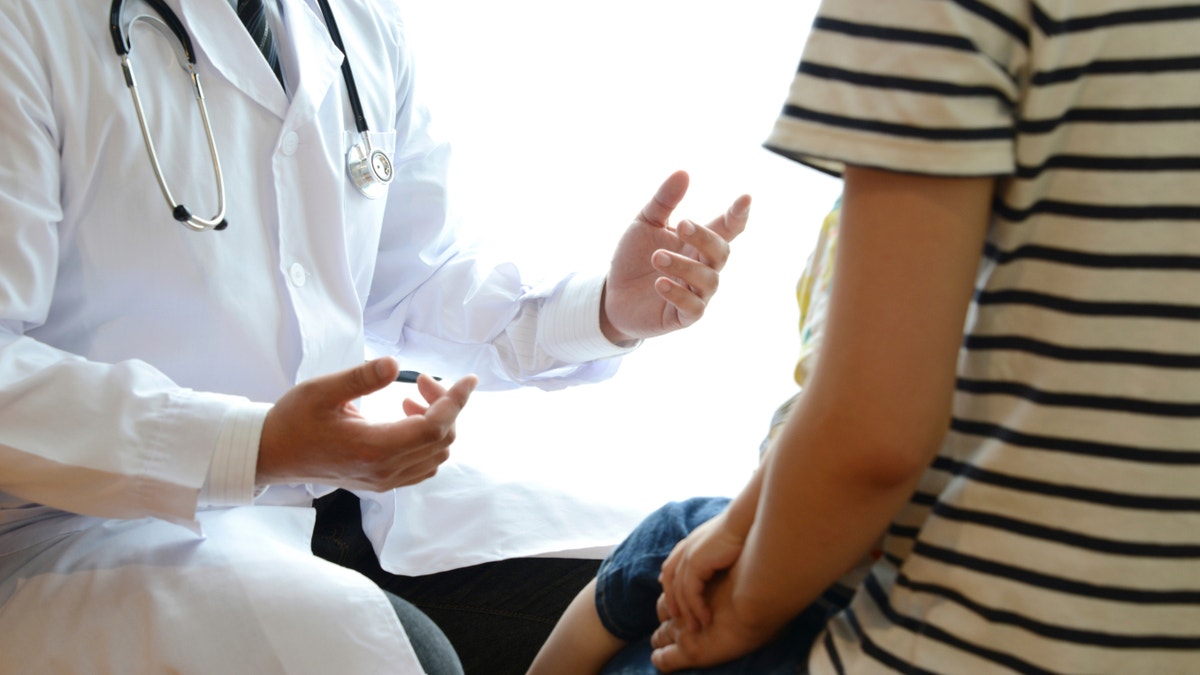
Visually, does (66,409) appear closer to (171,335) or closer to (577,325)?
(171,335)

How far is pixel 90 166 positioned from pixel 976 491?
81 cm

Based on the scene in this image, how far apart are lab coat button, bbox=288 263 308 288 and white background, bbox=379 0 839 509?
0.39 meters

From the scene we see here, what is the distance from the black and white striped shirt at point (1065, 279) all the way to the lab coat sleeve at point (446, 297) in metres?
0.76

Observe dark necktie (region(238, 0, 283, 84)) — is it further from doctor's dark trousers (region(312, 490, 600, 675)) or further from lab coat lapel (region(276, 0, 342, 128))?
doctor's dark trousers (region(312, 490, 600, 675))

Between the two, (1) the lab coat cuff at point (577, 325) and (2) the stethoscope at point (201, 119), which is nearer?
(2) the stethoscope at point (201, 119)

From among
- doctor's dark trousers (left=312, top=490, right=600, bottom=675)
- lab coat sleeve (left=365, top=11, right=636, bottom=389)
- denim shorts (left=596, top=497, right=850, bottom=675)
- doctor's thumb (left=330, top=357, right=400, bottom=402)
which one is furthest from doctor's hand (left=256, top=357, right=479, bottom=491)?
lab coat sleeve (left=365, top=11, right=636, bottom=389)

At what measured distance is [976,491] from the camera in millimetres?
489

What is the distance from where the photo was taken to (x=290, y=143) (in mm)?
1020

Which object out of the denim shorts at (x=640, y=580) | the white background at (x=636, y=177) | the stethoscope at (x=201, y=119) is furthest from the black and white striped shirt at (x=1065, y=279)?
the white background at (x=636, y=177)

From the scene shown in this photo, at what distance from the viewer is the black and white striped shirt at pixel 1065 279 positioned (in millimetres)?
435

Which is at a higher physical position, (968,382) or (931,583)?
(968,382)

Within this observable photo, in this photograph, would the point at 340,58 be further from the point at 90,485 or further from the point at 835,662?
the point at 835,662

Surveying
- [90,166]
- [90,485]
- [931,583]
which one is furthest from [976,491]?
[90,166]

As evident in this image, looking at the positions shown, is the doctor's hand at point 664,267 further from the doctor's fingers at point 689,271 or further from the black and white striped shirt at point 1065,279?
the black and white striped shirt at point 1065,279
